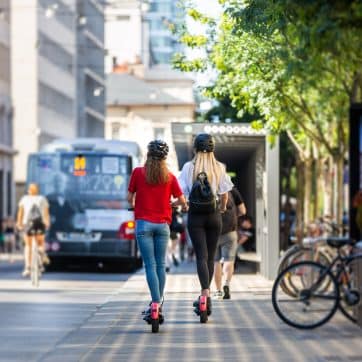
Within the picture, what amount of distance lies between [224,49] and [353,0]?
14926 mm

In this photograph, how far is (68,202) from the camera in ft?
113

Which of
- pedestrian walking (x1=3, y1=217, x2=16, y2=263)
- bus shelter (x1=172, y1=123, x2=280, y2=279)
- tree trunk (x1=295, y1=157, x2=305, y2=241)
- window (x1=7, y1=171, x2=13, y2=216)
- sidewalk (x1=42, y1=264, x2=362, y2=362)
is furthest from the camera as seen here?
window (x1=7, y1=171, x2=13, y2=216)

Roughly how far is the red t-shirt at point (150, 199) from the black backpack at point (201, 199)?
2.01ft

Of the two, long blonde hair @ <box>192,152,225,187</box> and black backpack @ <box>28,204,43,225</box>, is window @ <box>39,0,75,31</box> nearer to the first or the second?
black backpack @ <box>28,204,43,225</box>

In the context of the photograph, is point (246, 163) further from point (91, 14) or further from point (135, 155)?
point (91, 14)

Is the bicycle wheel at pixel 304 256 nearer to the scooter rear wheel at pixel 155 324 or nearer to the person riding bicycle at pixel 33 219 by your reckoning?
the scooter rear wheel at pixel 155 324

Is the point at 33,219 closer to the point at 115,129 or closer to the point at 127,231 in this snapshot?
the point at 127,231

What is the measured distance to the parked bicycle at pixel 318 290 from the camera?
14477mm

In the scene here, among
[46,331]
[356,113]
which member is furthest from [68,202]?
[46,331]

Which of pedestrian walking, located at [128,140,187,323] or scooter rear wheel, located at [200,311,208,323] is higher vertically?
pedestrian walking, located at [128,140,187,323]

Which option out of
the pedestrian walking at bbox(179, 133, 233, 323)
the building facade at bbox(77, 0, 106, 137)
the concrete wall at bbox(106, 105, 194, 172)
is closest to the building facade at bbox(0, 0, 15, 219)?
the building facade at bbox(77, 0, 106, 137)

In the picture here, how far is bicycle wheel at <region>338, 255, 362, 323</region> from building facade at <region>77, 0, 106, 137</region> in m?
87.7

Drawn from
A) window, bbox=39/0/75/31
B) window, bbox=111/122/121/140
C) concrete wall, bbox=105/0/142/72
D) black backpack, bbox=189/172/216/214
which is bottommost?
black backpack, bbox=189/172/216/214

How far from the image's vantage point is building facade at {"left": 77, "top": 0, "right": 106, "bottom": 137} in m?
106
